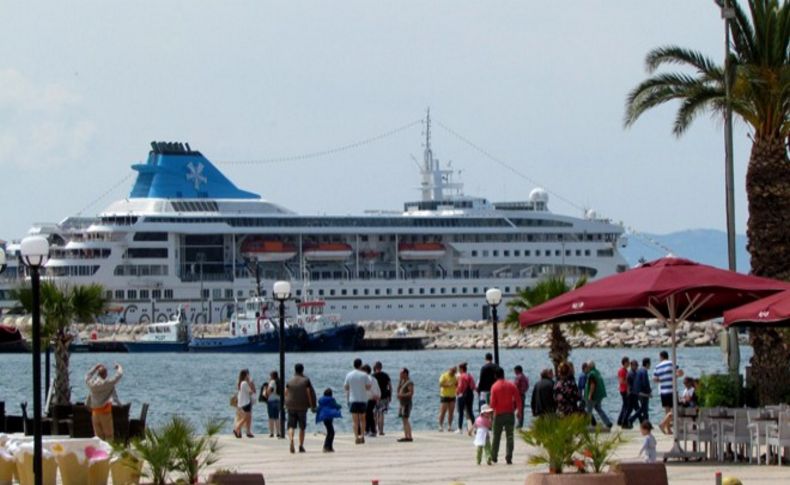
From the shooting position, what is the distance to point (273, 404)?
26734mm

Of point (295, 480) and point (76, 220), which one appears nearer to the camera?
point (295, 480)

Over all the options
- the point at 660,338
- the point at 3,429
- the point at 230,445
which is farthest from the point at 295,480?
the point at 660,338

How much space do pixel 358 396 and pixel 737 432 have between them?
6.26 meters

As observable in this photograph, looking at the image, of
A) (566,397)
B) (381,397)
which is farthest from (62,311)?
(566,397)

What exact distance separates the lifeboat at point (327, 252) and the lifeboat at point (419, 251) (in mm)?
3462

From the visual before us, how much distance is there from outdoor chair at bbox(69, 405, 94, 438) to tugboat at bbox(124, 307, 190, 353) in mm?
80013

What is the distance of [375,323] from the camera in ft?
351

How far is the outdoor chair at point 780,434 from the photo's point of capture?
701 inches

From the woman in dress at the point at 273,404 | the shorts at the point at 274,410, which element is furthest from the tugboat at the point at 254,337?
the shorts at the point at 274,410

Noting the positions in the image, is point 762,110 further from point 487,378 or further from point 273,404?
point 273,404

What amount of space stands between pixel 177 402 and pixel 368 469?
1276 inches

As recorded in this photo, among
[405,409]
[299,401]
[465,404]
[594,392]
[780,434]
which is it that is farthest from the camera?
[465,404]

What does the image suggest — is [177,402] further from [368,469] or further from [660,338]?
[660,338]

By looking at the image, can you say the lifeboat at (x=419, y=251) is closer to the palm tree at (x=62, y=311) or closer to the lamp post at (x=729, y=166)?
the palm tree at (x=62, y=311)
